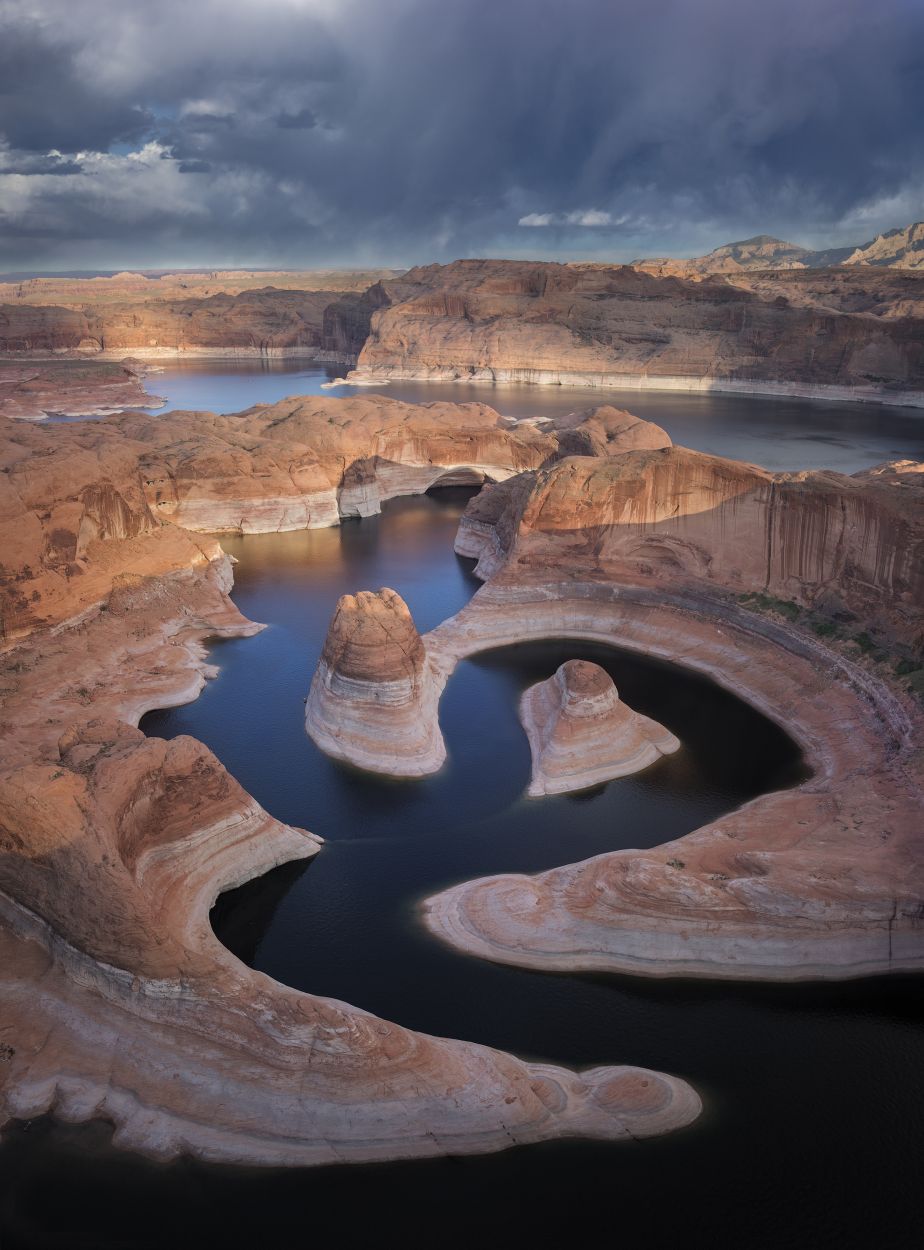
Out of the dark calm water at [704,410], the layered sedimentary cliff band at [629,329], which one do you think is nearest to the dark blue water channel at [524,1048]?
the dark calm water at [704,410]

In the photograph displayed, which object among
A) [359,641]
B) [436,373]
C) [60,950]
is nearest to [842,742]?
[359,641]

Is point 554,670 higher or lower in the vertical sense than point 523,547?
lower

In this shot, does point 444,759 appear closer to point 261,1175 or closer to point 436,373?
point 261,1175

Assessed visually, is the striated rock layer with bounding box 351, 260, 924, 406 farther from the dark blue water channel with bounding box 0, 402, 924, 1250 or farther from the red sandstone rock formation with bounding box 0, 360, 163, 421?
the dark blue water channel with bounding box 0, 402, 924, 1250

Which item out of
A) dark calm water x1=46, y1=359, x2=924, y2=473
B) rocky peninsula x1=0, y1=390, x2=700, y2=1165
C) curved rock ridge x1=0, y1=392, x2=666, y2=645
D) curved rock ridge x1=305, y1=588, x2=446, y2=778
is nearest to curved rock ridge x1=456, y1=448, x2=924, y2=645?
curved rock ridge x1=305, y1=588, x2=446, y2=778

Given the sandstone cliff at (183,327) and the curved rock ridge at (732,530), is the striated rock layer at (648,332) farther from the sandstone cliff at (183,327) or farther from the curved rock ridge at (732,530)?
the curved rock ridge at (732,530)

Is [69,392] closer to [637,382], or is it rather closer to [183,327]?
[183,327]
